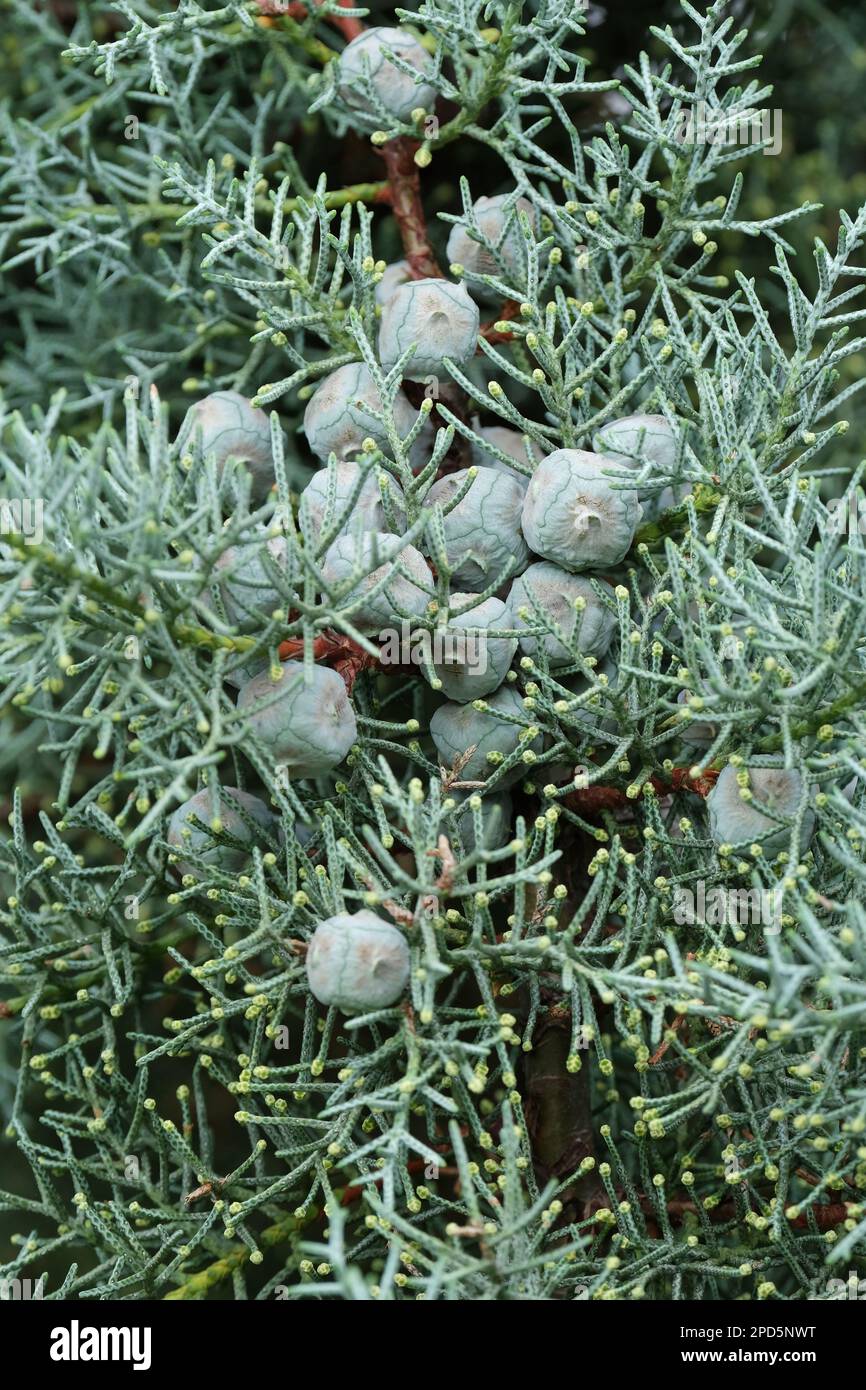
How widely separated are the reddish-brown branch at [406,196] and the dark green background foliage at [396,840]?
92 millimetres

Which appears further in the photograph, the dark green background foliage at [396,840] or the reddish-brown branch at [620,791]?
the reddish-brown branch at [620,791]

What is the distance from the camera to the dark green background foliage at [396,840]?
97 centimetres

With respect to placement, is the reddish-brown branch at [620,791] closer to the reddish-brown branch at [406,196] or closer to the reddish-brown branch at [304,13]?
the reddish-brown branch at [406,196]

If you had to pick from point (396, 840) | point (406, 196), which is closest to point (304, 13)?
point (406, 196)

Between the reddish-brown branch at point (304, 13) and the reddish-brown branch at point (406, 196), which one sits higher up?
the reddish-brown branch at point (304, 13)

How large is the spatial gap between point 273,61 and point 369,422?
1.90 feet

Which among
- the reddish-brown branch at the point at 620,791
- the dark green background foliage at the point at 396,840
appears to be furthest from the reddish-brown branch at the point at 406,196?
the reddish-brown branch at the point at 620,791

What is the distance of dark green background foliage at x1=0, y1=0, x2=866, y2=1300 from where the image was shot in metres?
0.97

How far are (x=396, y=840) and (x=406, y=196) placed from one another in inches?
24.9

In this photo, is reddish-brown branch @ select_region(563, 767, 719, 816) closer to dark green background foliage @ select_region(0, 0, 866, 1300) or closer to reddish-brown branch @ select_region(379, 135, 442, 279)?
dark green background foliage @ select_region(0, 0, 866, 1300)

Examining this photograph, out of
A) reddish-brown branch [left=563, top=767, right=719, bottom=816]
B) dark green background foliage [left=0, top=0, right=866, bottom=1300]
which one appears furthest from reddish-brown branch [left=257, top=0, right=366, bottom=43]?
reddish-brown branch [left=563, top=767, right=719, bottom=816]

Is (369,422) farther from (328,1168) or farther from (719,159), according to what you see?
(328,1168)

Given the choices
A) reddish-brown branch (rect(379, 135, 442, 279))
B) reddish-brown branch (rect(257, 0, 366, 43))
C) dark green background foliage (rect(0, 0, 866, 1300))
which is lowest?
dark green background foliage (rect(0, 0, 866, 1300))

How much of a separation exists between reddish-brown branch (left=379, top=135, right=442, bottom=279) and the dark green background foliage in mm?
92
